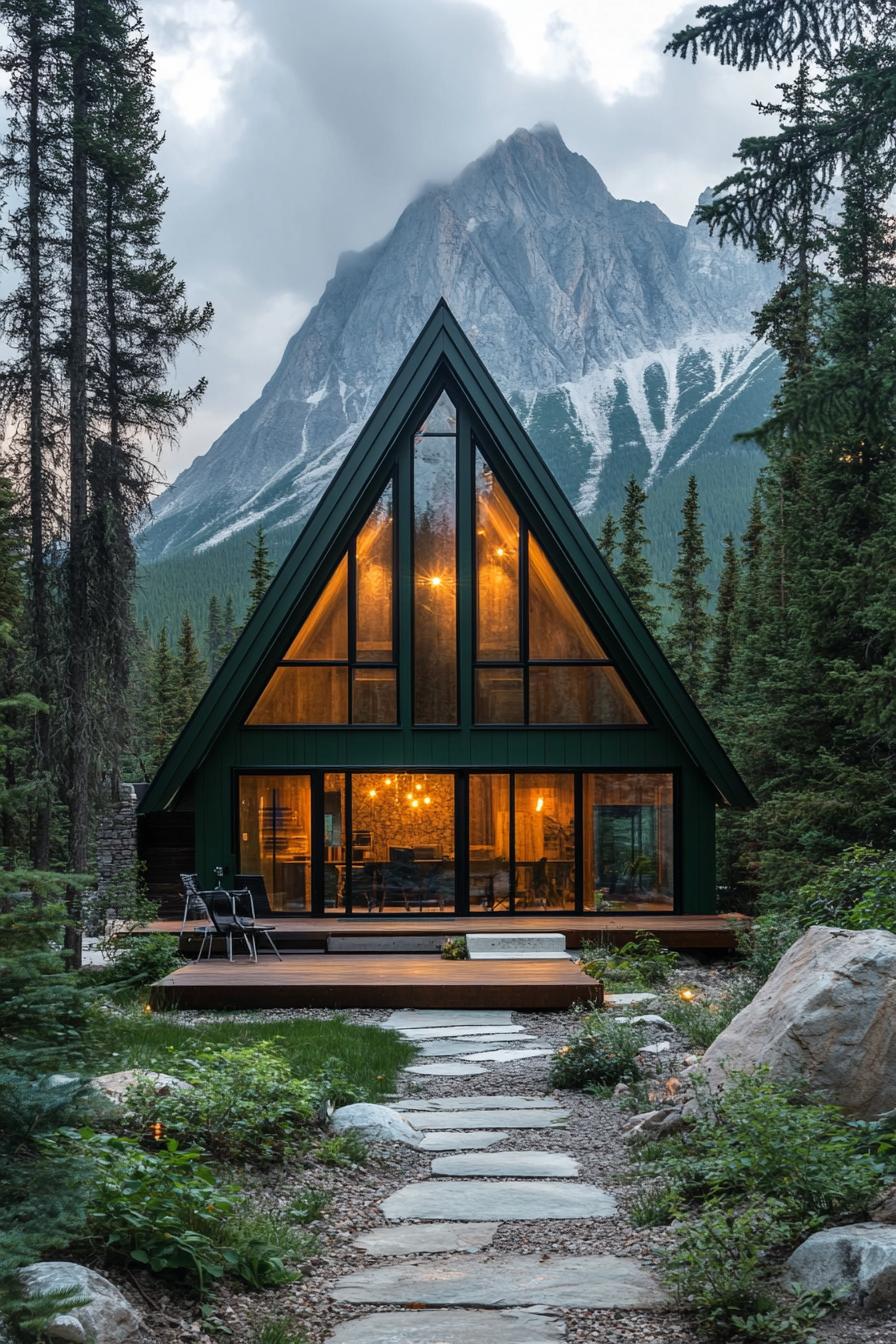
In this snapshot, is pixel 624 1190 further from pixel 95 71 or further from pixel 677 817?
pixel 95 71

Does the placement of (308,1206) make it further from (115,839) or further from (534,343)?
(534,343)

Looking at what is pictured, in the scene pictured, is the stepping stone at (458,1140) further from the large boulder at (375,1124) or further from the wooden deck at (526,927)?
the wooden deck at (526,927)

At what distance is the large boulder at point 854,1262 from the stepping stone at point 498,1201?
1.17 metres

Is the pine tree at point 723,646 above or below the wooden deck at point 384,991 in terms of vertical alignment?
above

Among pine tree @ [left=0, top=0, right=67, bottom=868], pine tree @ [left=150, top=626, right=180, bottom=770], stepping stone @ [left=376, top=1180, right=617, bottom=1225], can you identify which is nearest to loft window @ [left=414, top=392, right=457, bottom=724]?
pine tree @ [left=0, top=0, right=67, bottom=868]

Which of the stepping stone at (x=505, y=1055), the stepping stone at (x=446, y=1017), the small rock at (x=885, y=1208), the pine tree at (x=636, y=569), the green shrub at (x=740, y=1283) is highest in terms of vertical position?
the pine tree at (x=636, y=569)

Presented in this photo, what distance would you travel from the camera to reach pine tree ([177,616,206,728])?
40.3m

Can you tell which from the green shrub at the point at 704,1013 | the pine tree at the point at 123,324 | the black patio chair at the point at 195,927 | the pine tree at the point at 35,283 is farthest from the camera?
the pine tree at the point at 35,283

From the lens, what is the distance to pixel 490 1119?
6.82 meters

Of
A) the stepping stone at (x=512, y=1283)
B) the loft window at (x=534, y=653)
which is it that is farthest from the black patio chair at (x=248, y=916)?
the stepping stone at (x=512, y=1283)

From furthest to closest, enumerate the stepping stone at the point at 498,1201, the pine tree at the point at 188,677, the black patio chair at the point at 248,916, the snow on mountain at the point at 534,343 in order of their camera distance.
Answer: the snow on mountain at the point at 534,343
the pine tree at the point at 188,677
the black patio chair at the point at 248,916
the stepping stone at the point at 498,1201

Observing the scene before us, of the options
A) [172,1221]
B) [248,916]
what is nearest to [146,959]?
[248,916]

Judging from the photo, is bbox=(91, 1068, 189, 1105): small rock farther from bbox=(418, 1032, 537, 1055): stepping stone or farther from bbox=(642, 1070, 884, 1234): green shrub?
bbox=(418, 1032, 537, 1055): stepping stone

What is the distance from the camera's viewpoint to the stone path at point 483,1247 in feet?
12.7
